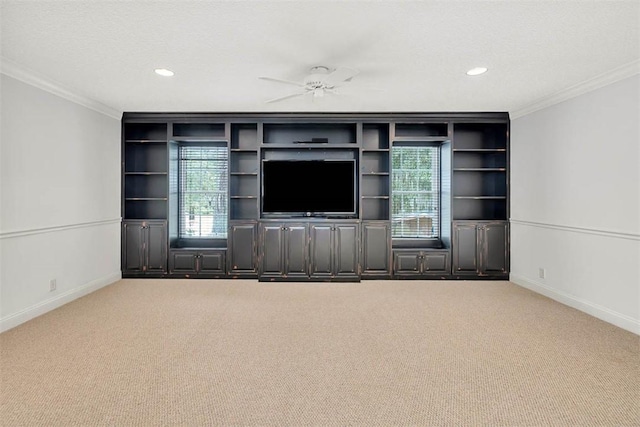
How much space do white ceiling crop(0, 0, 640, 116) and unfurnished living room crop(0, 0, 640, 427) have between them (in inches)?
1.1

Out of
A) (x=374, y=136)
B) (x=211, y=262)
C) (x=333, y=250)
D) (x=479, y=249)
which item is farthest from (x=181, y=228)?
(x=479, y=249)

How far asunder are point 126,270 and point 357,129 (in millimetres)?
4208

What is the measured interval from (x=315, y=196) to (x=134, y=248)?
2.93 m

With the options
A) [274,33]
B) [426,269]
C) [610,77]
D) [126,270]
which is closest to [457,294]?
[426,269]

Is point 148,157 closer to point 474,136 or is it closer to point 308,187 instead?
point 308,187

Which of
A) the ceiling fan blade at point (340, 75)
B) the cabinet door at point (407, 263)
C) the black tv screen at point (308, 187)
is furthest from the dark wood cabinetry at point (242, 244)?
the ceiling fan blade at point (340, 75)

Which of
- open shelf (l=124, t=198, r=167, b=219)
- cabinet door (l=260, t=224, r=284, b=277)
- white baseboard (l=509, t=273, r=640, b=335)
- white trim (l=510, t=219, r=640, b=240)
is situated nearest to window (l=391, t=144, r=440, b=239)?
white trim (l=510, t=219, r=640, b=240)

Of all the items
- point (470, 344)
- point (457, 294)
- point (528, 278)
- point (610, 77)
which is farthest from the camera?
point (528, 278)

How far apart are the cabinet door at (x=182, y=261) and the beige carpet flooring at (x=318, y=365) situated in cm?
121

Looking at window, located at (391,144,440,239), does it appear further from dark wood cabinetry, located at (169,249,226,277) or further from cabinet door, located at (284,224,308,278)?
dark wood cabinetry, located at (169,249,226,277)

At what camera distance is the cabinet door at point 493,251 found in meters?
5.47

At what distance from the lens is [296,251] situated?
5434 mm

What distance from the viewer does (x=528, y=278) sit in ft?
16.4

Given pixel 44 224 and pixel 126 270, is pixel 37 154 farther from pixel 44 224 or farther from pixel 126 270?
pixel 126 270
